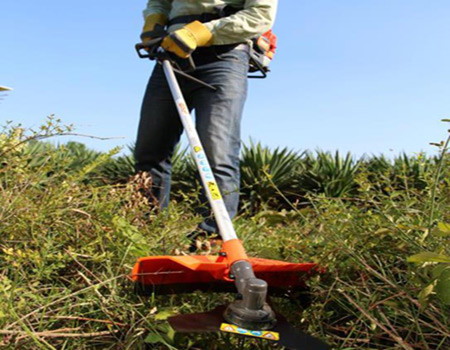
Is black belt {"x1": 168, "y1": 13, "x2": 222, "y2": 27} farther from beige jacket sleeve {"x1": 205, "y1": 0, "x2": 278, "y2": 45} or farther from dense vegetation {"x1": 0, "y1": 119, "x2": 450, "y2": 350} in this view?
dense vegetation {"x1": 0, "y1": 119, "x2": 450, "y2": 350}

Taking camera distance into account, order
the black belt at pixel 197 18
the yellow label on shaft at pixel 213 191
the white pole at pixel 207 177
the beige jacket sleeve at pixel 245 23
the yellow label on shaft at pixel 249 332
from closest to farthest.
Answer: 1. the yellow label on shaft at pixel 249 332
2. the white pole at pixel 207 177
3. the yellow label on shaft at pixel 213 191
4. the beige jacket sleeve at pixel 245 23
5. the black belt at pixel 197 18

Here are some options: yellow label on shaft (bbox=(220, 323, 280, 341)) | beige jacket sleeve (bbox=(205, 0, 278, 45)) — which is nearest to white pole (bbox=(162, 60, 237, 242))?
beige jacket sleeve (bbox=(205, 0, 278, 45))

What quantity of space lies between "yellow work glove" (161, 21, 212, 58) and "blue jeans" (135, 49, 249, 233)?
0.17 m

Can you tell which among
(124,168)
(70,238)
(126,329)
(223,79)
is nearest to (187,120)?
(223,79)

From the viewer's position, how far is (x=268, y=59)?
10.8 ft

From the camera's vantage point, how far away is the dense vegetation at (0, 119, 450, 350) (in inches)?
52.9

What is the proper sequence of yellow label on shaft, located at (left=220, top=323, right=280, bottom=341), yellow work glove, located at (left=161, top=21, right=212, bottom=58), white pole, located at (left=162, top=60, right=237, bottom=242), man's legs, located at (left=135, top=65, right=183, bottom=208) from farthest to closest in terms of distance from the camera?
man's legs, located at (left=135, top=65, right=183, bottom=208) < yellow work glove, located at (left=161, top=21, right=212, bottom=58) < white pole, located at (left=162, top=60, right=237, bottom=242) < yellow label on shaft, located at (left=220, top=323, right=280, bottom=341)

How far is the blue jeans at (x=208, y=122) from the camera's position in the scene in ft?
8.84

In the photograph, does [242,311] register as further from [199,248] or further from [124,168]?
[124,168]

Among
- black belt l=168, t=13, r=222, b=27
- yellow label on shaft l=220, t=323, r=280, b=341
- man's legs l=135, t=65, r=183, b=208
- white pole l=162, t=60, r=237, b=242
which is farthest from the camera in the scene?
man's legs l=135, t=65, r=183, b=208

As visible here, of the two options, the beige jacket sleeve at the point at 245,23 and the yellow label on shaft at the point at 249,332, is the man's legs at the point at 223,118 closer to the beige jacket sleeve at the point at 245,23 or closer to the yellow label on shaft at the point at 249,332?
the beige jacket sleeve at the point at 245,23

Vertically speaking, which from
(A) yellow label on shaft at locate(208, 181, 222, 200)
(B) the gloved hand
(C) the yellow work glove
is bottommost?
(A) yellow label on shaft at locate(208, 181, 222, 200)

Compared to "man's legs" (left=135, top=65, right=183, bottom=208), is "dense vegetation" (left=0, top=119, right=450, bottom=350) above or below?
below

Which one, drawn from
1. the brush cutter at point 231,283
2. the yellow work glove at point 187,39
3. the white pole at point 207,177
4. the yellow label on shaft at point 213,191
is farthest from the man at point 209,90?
the brush cutter at point 231,283
